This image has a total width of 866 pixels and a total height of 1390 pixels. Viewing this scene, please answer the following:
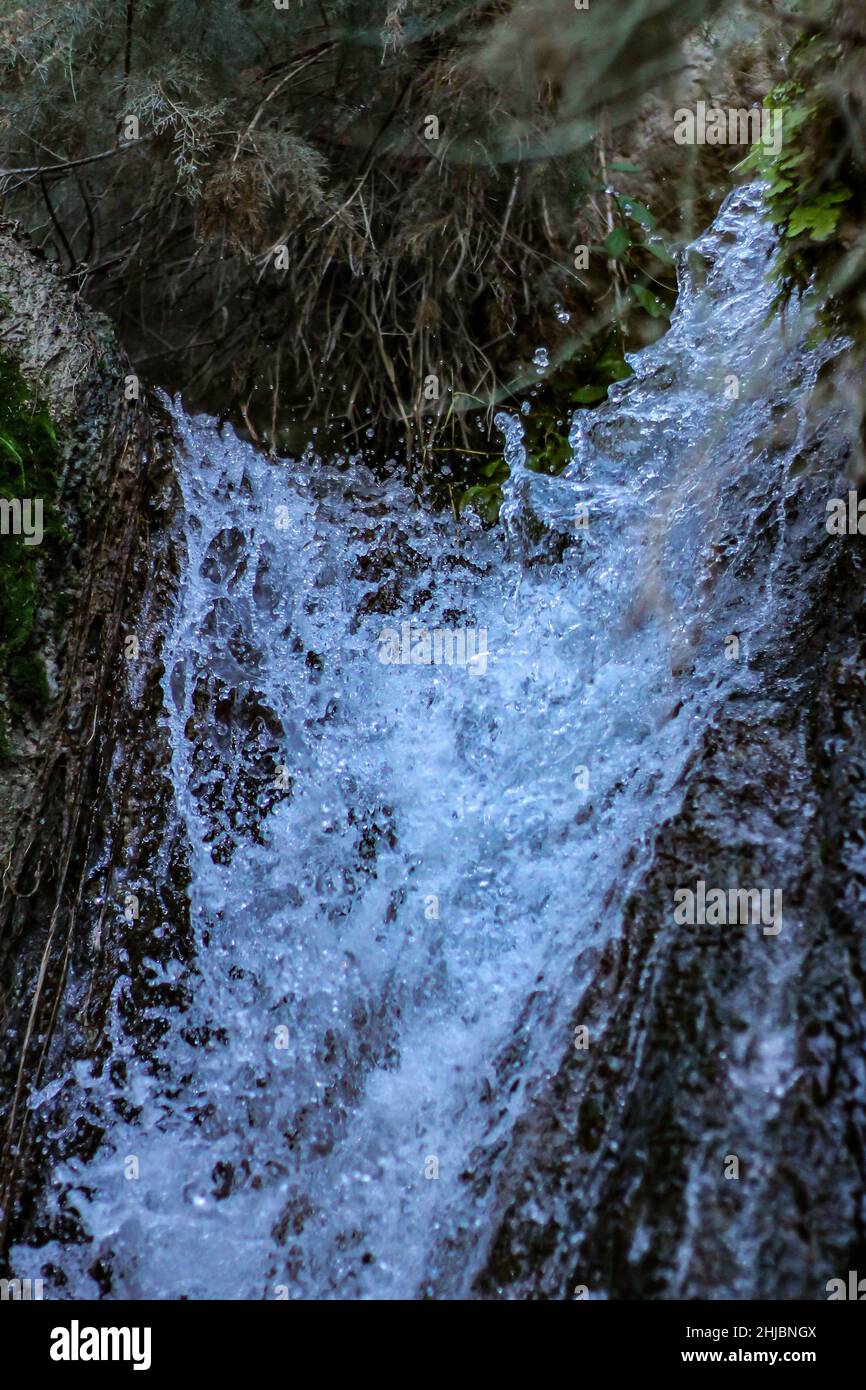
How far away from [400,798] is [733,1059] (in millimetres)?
1186

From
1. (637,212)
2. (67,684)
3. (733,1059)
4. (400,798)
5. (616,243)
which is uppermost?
(637,212)

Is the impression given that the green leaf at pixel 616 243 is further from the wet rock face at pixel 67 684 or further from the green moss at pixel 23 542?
the green moss at pixel 23 542

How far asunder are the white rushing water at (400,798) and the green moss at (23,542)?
1.26ft

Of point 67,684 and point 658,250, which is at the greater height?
point 658,250

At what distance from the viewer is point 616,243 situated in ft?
11.3

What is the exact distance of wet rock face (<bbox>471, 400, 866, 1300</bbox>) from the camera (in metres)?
1.62

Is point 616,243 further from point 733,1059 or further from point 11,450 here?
point 733,1059

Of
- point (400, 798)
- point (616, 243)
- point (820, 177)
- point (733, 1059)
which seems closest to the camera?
point (733, 1059)

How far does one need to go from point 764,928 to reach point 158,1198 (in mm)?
1389

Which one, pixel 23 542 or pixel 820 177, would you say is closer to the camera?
pixel 820 177

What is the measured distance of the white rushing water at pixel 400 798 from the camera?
2.19 meters

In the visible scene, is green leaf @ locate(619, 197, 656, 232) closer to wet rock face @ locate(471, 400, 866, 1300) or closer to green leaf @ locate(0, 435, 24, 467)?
wet rock face @ locate(471, 400, 866, 1300)

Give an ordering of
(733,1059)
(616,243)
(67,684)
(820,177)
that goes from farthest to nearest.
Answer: (616,243), (67,684), (820,177), (733,1059)

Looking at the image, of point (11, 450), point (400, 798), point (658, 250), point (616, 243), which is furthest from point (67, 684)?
point (658, 250)
